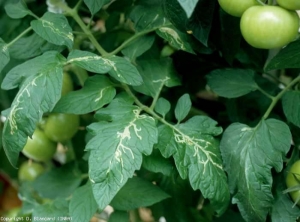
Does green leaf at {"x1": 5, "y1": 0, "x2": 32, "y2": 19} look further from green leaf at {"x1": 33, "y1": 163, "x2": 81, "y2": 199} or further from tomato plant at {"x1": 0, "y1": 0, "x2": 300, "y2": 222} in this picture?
green leaf at {"x1": 33, "y1": 163, "x2": 81, "y2": 199}

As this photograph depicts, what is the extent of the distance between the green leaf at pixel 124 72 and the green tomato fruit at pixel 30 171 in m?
0.40

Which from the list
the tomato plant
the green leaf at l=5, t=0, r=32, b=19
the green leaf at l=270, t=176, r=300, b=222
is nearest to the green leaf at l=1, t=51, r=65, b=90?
the tomato plant

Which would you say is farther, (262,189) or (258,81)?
(258,81)

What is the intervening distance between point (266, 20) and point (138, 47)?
226mm

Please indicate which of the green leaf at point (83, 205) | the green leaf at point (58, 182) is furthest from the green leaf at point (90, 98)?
the green leaf at point (58, 182)

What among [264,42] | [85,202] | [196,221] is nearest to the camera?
[264,42]

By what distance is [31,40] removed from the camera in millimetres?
738

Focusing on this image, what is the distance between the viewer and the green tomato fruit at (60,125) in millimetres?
798

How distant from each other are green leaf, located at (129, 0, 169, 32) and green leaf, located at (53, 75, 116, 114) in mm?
99

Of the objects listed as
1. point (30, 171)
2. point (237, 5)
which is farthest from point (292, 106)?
point (30, 171)

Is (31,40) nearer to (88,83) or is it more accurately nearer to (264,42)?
(88,83)

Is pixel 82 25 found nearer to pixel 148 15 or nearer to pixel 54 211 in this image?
pixel 148 15

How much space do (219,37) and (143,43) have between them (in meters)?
0.11

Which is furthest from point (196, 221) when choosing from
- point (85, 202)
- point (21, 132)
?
point (21, 132)
